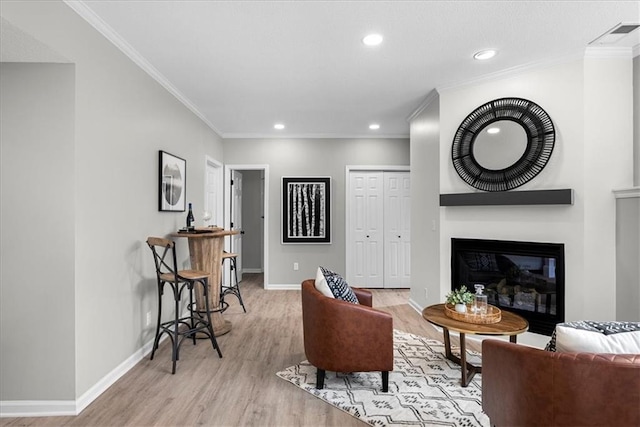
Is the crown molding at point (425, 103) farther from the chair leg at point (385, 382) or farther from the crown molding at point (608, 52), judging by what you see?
the chair leg at point (385, 382)

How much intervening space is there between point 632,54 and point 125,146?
4.19m

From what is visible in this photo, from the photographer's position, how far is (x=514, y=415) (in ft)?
4.42

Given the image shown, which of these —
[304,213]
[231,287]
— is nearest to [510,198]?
[304,213]

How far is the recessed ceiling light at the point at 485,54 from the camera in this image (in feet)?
8.66

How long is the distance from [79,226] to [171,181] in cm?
132

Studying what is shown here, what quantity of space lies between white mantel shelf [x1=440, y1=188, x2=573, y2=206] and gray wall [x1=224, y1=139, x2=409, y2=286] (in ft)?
7.39

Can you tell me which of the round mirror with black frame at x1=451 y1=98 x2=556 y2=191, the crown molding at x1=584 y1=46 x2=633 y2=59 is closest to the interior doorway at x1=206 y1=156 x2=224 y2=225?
the round mirror with black frame at x1=451 y1=98 x2=556 y2=191

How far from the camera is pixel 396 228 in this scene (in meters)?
5.41

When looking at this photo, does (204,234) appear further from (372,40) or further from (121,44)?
(372,40)

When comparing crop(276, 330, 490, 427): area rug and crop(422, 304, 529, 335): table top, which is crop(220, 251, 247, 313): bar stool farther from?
crop(422, 304, 529, 335): table top

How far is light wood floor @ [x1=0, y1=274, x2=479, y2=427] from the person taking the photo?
1.95 metres

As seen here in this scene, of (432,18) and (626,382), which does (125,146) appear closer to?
(432,18)

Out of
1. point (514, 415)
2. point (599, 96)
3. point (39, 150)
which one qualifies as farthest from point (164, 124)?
point (599, 96)

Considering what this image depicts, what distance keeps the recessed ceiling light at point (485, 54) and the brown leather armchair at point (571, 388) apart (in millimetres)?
2360
